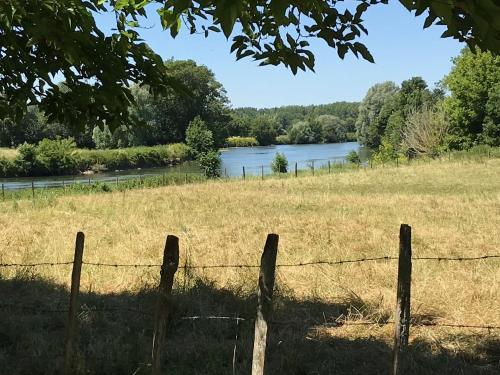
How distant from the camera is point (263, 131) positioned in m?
165

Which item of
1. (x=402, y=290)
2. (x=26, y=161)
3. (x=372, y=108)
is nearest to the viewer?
(x=402, y=290)

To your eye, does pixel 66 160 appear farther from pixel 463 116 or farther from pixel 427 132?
pixel 463 116

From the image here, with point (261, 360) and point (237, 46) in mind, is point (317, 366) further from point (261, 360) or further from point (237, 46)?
point (237, 46)

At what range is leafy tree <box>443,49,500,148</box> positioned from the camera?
183 feet

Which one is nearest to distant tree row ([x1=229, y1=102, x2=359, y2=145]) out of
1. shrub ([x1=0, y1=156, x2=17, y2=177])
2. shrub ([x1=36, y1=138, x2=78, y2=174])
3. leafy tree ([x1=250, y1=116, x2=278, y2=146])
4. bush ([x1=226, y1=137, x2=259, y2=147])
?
leafy tree ([x1=250, y1=116, x2=278, y2=146])

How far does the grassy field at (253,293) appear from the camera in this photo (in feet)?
16.6

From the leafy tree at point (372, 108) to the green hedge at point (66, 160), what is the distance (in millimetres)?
49922

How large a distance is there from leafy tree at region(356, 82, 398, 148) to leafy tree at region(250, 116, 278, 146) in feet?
161

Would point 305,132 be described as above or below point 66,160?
above

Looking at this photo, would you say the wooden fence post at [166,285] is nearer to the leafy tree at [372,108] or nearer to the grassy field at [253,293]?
the grassy field at [253,293]

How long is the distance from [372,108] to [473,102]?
184 ft

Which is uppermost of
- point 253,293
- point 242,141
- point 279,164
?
point 253,293

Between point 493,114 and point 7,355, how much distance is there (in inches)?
2332

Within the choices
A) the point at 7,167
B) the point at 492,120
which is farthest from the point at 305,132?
the point at 7,167
